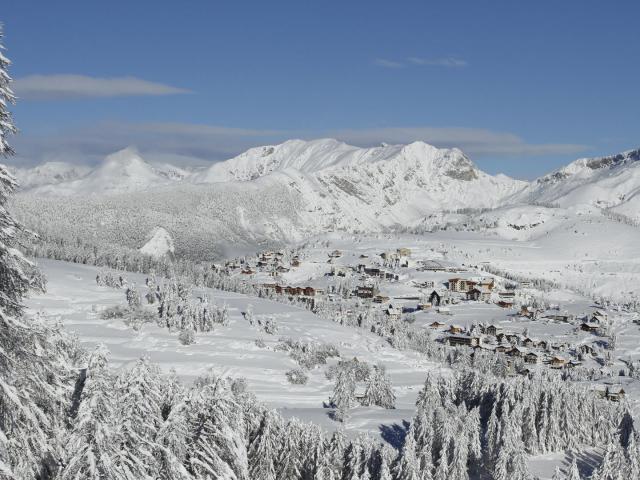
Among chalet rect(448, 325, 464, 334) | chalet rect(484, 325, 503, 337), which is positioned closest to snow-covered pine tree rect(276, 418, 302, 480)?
chalet rect(448, 325, 464, 334)

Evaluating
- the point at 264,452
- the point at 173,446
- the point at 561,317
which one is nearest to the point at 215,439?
→ the point at 173,446

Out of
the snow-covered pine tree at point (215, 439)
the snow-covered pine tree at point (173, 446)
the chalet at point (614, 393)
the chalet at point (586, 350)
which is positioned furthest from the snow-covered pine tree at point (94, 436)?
the chalet at point (586, 350)

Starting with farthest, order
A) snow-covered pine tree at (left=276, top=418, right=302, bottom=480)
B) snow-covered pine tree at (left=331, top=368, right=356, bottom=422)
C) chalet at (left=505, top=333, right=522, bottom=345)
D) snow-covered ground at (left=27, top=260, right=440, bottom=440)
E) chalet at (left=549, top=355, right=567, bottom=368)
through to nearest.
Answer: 1. chalet at (left=505, top=333, right=522, bottom=345)
2. chalet at (left=549, top=355, right=567, bottom=368)
3. snow-covered ground at (left=27, top=260, right=440, bottom=440)
4. snow-covered pine tree at (left=331, top=368, right=356, bottom=422)
5. snow-covered pine tree at (left=276, top=418, right=302, bottom=480)

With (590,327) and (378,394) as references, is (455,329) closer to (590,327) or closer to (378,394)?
(590,327)

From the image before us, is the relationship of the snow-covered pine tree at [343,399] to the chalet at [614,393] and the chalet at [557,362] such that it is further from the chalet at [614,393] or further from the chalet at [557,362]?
the chalet at [557,362]

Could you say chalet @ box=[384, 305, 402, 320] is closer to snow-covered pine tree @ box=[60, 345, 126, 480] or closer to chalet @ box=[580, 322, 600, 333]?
chalet @ box=[580, 322, 600, 333]

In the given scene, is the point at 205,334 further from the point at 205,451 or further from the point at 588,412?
the point at 205,451

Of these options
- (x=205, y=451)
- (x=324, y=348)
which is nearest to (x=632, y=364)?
(x=324, y=348)
